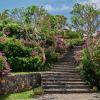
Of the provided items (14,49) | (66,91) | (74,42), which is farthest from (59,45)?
(66,91)

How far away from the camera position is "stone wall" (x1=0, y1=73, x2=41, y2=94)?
61.7ft

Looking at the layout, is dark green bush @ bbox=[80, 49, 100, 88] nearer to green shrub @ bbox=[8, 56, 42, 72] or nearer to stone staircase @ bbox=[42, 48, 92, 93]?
stone staircase @ bbox=[42, 48, 92, 93]

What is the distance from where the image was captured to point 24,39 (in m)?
27.7

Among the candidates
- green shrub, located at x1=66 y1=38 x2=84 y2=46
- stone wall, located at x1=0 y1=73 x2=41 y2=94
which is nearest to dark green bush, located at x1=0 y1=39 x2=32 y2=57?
stone wall, located at x1=0 y1=73 x2=41 y2=94

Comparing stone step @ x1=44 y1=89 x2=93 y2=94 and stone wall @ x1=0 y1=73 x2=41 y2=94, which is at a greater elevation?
stone wall @ x1=0 y1=73 x2=41 y2=94

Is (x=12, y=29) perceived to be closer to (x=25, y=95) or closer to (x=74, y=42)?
(x=74, y=42)

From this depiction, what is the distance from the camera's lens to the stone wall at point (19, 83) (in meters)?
18.8

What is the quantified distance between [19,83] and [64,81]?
8.82 feet

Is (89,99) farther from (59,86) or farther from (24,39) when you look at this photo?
(24,39)

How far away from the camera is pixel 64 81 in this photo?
2128 centimetres

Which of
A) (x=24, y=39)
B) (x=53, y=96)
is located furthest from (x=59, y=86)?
(x=24, y=39)

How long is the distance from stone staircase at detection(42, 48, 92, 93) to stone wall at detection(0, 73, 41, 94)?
1.64 feet

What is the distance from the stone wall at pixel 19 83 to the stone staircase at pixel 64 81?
499mm

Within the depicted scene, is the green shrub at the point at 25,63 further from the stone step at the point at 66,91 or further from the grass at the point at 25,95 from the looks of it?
the stone step at the point at 66,91
